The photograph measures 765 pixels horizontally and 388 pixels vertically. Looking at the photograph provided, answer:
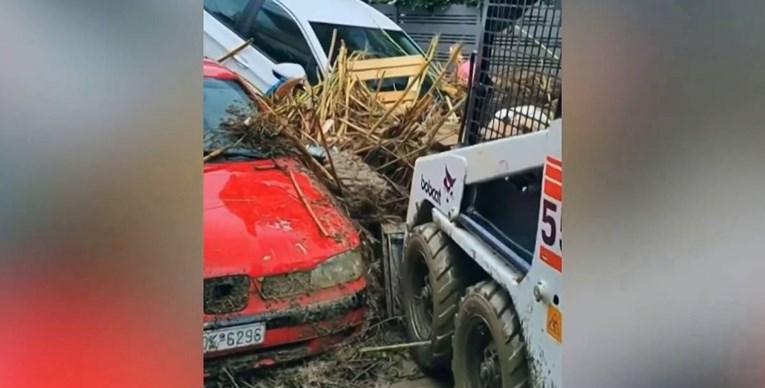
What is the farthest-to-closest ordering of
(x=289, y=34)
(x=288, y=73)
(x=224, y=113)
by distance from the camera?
(x=289, y=34)
(x=288, y=73)
(x=224, y=113)

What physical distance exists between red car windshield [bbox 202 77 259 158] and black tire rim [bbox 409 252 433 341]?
1073 mm

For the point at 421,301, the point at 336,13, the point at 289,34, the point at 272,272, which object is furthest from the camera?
the point at 336,13

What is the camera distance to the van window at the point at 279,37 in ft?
24.6

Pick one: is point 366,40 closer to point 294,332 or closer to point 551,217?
point 294,332

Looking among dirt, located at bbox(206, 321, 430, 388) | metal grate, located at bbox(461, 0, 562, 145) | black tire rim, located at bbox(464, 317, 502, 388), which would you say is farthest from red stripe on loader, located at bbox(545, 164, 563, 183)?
dirt, located at bbox(206, 321, 430, 388)

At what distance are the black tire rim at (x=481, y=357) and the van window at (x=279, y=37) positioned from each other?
15.2 ft

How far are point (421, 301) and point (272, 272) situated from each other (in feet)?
3.03

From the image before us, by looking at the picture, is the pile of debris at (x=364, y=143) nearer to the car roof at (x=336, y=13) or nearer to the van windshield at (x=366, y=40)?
the van windshield at (x=366, y=40)

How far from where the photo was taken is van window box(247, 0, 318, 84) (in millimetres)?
7504

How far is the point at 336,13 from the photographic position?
791 centimetres

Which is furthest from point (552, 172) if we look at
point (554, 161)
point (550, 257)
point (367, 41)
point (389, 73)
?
point (367, 41)

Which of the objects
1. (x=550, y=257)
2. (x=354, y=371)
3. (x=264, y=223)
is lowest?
(x=354, y=371)
